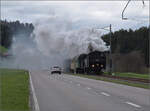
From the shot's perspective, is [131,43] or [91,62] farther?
[131,43]

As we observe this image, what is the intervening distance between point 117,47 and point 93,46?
179 feet

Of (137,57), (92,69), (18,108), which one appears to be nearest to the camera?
(18,108)

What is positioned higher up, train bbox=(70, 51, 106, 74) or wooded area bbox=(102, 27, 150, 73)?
wooded area bbox=(102, 27, 150, 73)

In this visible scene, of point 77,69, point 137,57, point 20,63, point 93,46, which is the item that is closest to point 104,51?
point 93,46

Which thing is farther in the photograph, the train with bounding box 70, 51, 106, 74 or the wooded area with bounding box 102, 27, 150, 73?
the wooded area with bounding box 102, 27, 150, 73

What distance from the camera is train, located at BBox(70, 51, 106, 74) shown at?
57.6m

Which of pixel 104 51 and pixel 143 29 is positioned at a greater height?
pixel 143 29

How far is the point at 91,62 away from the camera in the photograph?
57.7 metres

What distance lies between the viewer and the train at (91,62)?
5756 cm

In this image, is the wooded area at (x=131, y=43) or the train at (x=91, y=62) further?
the wooded area at (x=131, y=43)

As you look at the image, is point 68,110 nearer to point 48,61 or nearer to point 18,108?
point 18,108

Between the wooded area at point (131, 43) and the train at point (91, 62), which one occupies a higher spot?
the wooded area at point (131, 43)

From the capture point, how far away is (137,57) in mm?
81688

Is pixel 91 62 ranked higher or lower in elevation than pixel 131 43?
lower
